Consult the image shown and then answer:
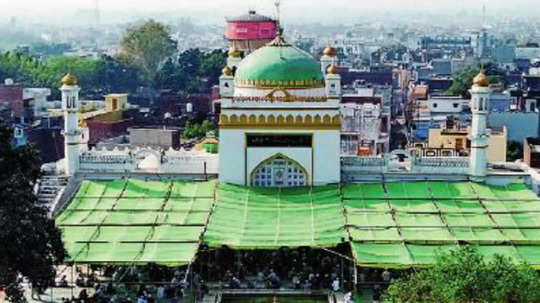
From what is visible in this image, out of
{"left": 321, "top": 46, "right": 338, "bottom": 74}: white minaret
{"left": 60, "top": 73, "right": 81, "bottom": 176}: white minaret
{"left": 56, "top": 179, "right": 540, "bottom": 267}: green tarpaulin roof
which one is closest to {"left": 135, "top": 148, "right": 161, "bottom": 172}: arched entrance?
{"left": 56, "top": 179, "right": 540, "bottom": 267}: green tarpaulin roof

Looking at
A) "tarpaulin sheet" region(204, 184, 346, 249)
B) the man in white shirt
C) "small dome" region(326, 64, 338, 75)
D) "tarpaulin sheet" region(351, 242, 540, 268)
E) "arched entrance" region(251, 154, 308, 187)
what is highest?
"small dome" region(326, 64, 338, 75)

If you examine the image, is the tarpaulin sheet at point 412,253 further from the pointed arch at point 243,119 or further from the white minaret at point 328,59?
the white minaret at point 328,59

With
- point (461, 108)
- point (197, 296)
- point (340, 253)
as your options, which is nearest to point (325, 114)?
point (340, 253)

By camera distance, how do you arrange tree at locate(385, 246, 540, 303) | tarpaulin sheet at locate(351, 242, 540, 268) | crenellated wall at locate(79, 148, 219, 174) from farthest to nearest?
crenellated wall at locate(79, 148, 219, 174) → tarpaulin sheet at locate(351, 242, 540, 268) → tree at locate(385, 246, 540, 303)

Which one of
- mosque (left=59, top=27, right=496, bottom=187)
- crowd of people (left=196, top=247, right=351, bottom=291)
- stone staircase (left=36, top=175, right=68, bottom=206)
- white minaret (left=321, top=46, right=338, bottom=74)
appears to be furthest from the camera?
white minaret (left=321, top=46, right=338, bottom=74)

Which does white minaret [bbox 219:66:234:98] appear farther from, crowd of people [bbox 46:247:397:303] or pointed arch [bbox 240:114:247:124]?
crowd of people [bbox 46:247:397:303]

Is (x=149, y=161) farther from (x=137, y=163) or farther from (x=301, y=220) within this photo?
(x=301, y=220)

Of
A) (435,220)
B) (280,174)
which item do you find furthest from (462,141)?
(435,220)
